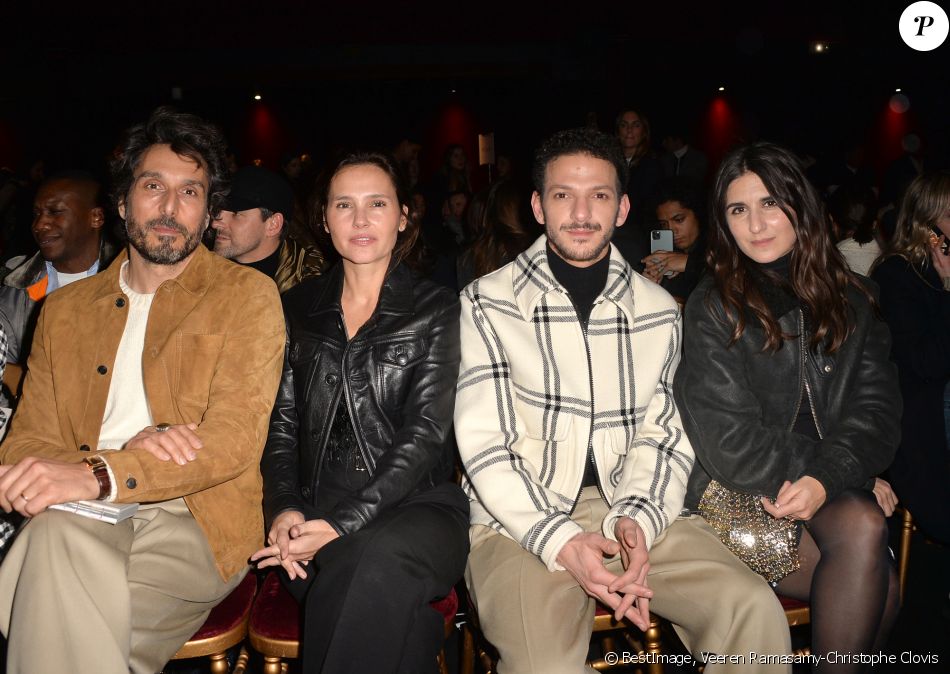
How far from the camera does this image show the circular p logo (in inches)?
338

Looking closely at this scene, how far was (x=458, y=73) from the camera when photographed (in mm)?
11859

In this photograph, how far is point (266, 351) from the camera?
7.29 feet

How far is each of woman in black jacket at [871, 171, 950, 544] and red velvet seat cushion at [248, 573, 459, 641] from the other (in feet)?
5.50

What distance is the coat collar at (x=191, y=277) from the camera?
7.56 ft

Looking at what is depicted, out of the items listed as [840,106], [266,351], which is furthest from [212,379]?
[840,106]

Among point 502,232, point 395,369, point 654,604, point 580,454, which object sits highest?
point 502,232

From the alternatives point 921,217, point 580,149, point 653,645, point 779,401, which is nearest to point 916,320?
point 921,217

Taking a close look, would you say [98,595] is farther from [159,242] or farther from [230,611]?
[159,242]

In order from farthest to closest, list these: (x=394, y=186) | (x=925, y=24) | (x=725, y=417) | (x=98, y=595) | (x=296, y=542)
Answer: (x=925, y=24) < (x=394, y=186) < (x=725, y=417) < (x=296, y=542) < (x=98, y=595)

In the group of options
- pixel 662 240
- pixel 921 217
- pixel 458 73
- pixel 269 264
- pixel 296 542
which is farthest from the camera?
pixel 458 73

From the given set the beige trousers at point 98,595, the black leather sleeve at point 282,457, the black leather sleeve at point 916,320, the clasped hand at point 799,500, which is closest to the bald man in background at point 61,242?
the black leather sleeve at point 282,457

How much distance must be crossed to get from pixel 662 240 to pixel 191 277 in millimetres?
2299

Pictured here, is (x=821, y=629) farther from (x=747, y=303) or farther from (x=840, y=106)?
(x=840, y=106)

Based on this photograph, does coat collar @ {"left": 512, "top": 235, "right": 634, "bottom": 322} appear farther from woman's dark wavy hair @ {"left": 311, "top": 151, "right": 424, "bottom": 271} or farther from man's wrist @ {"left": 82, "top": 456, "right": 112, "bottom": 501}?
man's wrist @ {"left": 82, "top": 456, "right": 112, "bottom": 501}
